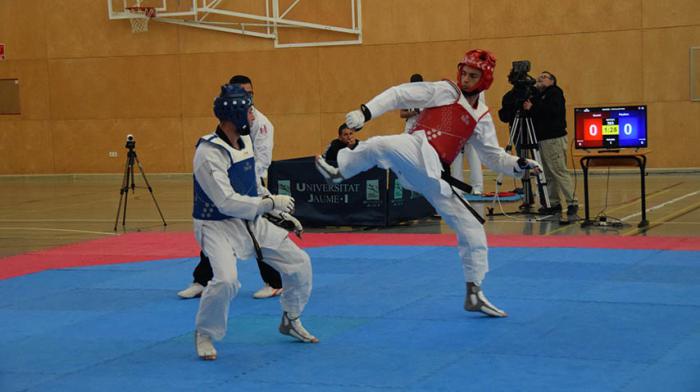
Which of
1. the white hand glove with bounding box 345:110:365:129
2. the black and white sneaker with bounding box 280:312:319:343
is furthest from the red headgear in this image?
the black and white sneaker with bounding box 280:312:319:343

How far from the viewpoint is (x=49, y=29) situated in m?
22.8

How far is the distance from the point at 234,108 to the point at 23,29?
18.5 metres

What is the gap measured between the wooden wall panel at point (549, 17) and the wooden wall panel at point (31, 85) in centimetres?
1046

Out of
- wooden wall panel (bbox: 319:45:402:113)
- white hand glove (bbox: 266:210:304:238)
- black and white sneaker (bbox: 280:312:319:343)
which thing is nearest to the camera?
white hand glove (bbox: 266:210:304:238)

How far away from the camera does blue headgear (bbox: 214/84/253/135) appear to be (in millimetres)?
6273

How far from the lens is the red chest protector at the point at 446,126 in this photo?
7301 millimetres

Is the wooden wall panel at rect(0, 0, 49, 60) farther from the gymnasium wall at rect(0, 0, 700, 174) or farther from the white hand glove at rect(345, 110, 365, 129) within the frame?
the white hand glove at rect(345, 110, 365, 129)

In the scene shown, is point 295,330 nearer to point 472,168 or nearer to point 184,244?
point 184,244

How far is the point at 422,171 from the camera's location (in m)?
7.16

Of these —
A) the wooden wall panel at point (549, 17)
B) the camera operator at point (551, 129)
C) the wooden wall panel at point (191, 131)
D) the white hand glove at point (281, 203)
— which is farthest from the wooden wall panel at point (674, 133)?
the white hand glove at point (281, 203)

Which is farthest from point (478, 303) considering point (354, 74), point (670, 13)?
point (354, 74)

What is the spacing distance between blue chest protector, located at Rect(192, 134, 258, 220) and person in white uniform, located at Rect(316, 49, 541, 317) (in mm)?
897

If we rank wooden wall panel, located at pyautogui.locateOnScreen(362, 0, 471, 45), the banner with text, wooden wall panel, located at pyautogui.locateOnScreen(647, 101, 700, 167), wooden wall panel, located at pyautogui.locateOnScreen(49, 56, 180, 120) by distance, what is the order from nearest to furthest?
the banner with text, wooden wall panel, located at pyautogui.locateOnScreen(647, 101, 700, 167), wooden wall panel, located at pyautogui.locateOnScreen(362, 0, 471, 45), wooden wall panel, located at pyautogui.locateOnScreen(49, 56, 180, 120)

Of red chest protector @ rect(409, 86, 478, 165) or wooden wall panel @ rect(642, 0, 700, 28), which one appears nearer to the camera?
red chest protector @ rect(409, 86, 478, 165)
